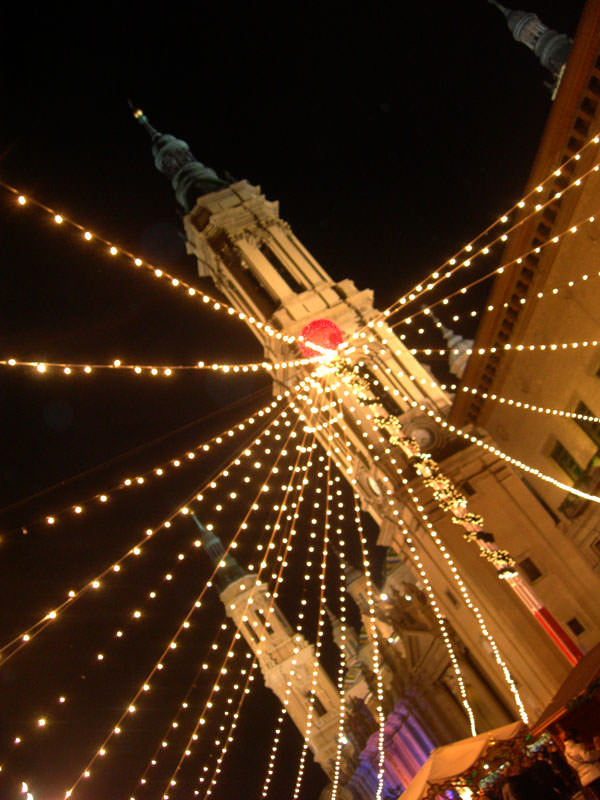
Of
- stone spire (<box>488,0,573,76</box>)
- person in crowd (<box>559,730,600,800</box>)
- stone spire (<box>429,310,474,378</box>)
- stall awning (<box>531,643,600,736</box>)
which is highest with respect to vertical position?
stone spire (<box>488,0,573,76</box>)

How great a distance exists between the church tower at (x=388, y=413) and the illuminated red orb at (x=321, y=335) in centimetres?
5

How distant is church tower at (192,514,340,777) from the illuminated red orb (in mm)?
21598

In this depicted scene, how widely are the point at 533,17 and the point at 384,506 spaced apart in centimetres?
2457

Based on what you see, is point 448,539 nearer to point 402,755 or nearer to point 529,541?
point 529,541

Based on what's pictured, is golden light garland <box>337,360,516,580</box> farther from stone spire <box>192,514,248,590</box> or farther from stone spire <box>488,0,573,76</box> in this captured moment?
stone spire <box>192,514,248,590</box>

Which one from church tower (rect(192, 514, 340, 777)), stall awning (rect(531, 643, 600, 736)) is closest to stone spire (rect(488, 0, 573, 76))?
stall awning (rect(531, 643, 600, 736))

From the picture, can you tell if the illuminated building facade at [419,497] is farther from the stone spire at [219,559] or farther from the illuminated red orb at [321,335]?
the stone spire at [219,559]

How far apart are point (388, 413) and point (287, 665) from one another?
2746 cm

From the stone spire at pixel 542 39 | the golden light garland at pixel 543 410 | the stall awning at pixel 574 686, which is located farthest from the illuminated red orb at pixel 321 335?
the stall awning at pixel 574 686

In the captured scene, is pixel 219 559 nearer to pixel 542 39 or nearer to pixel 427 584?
pixel 427 584

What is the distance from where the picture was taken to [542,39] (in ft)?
101

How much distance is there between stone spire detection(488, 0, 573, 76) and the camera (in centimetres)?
3045

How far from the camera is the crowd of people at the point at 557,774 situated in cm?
717

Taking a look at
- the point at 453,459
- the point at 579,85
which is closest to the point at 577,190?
the point at 579,85
